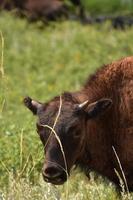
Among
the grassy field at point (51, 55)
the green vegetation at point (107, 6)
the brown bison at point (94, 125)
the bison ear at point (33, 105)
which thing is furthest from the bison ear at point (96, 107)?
the green vegetation at point (107, 6)

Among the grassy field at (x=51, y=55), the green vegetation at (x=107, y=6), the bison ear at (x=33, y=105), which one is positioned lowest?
the green vegetation at (x=107, y=6)

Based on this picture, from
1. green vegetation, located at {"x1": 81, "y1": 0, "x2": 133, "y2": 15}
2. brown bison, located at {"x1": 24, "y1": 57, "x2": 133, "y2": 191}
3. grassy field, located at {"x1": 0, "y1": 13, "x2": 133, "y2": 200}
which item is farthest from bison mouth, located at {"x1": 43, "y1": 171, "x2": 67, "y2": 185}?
green vegetation, located at {"x1": 81, "y1": 0, "x2": 133, "y2": 15}

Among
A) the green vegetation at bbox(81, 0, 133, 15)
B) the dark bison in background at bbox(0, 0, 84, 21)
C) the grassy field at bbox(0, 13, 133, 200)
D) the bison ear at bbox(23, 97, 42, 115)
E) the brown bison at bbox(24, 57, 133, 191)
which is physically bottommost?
the green vegetation at bbox(81, 0, 133, 15)

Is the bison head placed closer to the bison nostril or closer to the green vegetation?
the bison nostril

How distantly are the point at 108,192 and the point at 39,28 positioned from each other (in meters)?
13.8

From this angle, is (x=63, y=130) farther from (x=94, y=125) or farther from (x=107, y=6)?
(x=107, y=6)

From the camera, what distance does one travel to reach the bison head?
8.51m

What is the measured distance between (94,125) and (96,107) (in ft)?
0.89

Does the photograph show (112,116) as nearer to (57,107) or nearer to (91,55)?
(57,107)

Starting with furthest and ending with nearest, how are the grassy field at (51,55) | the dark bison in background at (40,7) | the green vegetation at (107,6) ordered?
the green vegetation at (107,6) < the dark bison in background at (40,7) < the grassy field at (51,55)

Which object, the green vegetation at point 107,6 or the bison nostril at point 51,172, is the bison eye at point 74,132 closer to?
the bison nostril at point 51,172

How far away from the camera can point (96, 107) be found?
892 cm

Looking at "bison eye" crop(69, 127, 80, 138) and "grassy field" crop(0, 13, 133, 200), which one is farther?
"grassy field" crop(0, 13, 133, 200)

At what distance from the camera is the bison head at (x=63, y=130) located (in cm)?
851
